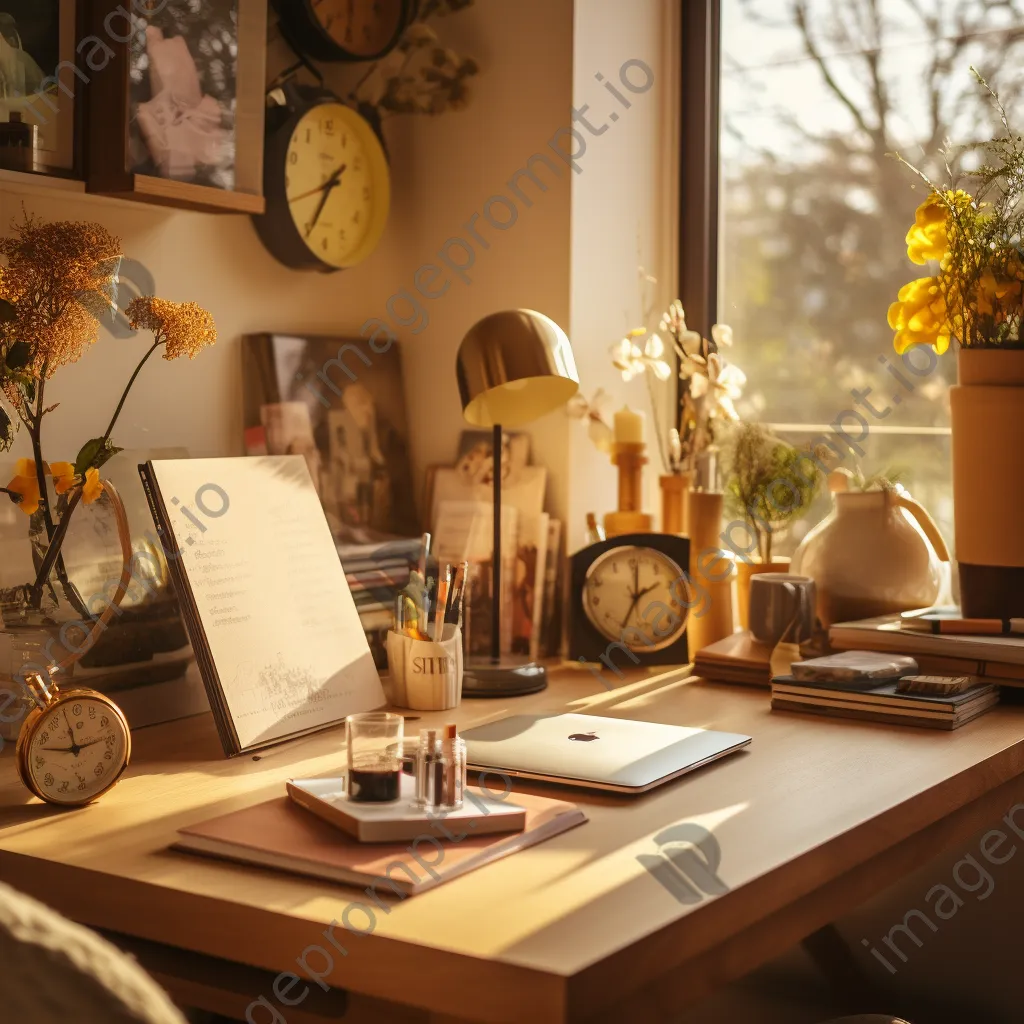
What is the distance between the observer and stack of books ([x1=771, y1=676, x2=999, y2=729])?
156cm

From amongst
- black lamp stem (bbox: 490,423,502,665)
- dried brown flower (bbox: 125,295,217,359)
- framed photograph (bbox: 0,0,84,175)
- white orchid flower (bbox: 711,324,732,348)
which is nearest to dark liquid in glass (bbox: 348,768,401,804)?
dried brown flower (bbox: 125,295,217,359)

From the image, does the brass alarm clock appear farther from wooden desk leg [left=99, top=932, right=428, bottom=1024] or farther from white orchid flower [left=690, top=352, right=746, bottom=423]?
white orchid flower [left=690, top=352, right=746, bottom=423]

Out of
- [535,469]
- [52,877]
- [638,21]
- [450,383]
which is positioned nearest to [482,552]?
[535,469]

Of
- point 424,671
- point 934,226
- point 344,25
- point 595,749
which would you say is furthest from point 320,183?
point 595,749

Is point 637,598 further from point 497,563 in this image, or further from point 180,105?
point 180,105

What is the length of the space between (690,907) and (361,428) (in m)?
1.26

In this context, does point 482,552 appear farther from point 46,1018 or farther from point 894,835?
point 46,1018

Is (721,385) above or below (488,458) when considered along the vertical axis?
above

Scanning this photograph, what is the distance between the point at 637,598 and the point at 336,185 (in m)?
0.77

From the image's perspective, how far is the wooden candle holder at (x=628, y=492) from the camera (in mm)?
2096

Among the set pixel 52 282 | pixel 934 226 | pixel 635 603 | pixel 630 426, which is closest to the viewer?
pixel 52 282

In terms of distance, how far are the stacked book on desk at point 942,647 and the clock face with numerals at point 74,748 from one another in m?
0.99

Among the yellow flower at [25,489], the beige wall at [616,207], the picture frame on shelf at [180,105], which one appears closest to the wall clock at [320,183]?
the picture frame on shelf at [180,105]

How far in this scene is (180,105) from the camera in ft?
5.33
